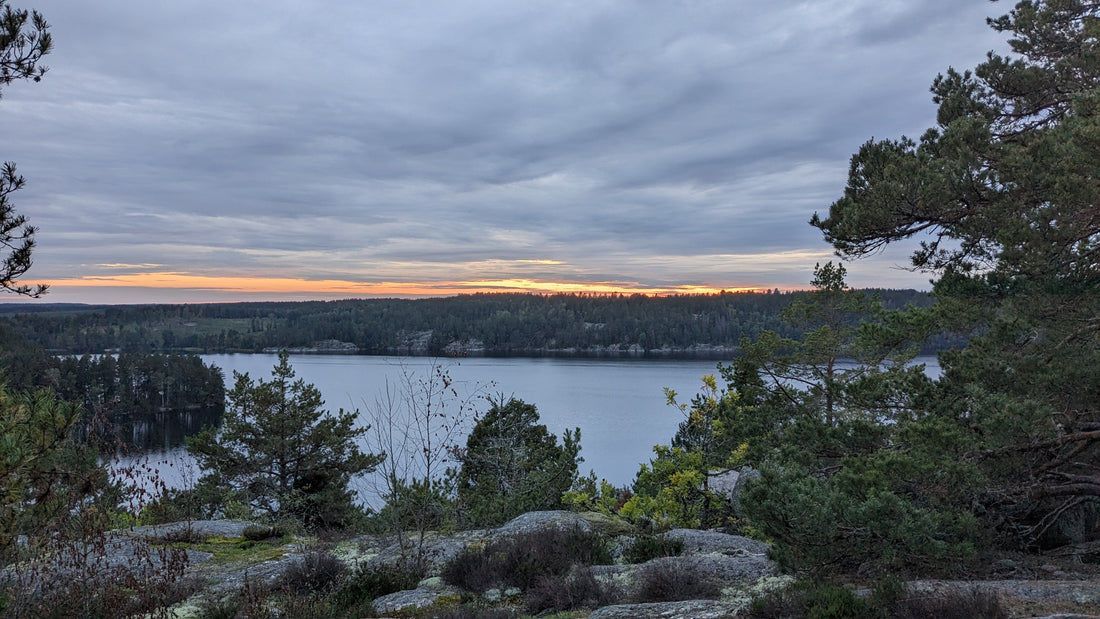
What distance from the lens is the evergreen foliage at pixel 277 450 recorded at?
57.5 feet

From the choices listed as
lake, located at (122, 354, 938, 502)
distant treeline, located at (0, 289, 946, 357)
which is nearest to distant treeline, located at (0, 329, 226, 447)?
lake, located at (122, 354, 938, 502)

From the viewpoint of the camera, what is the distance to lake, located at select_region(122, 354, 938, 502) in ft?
120

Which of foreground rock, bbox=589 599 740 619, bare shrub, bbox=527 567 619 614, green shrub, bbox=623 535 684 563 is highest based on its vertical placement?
foreground rock, bbox=589 599 740 619

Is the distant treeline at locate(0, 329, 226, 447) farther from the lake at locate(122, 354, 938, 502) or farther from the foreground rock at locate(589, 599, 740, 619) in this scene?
the foreground rock at locate(589, 599, 740, 619)

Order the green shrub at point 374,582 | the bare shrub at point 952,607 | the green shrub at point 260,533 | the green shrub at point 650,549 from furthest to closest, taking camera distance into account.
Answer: the green shrub at point 260,533, the green shrub at point 650,549, the green shrub at point 374,582, the bare shrub at point 952,607

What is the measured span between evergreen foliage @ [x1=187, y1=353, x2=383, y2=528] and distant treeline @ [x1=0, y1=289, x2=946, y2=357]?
93.8m

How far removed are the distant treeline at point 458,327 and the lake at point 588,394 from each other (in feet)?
81.2

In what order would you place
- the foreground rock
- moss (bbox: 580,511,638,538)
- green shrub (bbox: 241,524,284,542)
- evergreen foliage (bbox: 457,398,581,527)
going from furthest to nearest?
evergreen foliage (bbox: 457,398,581,527), green shrub (bbox: 241,524,284,542), moss (bbox: 580,511,638,538), the foreground rock

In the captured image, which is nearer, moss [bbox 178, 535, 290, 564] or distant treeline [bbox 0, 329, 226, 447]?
moss [bbox 178, 535, 290, 564]

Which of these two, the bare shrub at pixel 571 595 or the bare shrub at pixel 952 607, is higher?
the bare shrub at pixel 952 607

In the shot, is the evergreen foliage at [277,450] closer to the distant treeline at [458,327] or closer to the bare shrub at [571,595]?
the bare shrub at [571,595]

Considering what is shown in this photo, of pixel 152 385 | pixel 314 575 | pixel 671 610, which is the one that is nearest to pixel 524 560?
pixel 671 610

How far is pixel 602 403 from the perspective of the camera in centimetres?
5775

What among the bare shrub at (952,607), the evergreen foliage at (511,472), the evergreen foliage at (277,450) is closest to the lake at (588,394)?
the evergreen foliage at (277,450)
